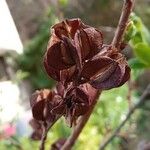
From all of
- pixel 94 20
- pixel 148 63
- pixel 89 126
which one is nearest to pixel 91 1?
pixel 94 20

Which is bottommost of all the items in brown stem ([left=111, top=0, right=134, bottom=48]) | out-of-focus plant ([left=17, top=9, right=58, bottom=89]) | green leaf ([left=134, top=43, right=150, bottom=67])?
out-of-focus plant ([left=17, top=9, right=58, bottom=89])

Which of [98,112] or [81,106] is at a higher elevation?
[81,106]

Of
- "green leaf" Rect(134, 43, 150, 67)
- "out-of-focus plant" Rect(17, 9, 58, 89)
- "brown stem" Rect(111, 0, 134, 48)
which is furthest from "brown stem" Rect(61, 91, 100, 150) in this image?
"out-of-focus plant" Rect(17, 9, 58, 89)

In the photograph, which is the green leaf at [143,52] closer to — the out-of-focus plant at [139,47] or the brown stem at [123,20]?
the out-of-focus plant at [139,47]

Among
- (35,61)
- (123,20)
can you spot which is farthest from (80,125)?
(35,61)

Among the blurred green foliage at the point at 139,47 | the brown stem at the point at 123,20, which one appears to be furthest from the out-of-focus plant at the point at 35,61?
the brown stem at the point at 123,20

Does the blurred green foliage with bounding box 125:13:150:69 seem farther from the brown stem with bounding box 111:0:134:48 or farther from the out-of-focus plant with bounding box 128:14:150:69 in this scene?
the brown stem with bounding box 111:0:134:48

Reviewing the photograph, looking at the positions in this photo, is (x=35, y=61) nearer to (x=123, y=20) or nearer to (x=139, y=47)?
(x=139, y=47)

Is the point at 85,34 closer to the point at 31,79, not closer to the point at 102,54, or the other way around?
the point at 102,54
